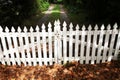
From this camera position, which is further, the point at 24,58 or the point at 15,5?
the point at 15,5

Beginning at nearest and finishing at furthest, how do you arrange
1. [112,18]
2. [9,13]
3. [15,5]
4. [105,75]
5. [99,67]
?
[105,75] → [99,67] → [112,18] → [9,13] → [15,5]

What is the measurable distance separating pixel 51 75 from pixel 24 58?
114cm

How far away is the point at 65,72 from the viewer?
4.79 metres

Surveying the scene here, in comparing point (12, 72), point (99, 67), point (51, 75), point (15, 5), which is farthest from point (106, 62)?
point (15, 5)

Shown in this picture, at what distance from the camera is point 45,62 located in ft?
17.0

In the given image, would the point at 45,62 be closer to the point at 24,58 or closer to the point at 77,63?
the point at 24,58

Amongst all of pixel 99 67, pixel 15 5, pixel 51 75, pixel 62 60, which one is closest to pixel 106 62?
pixel 99 67

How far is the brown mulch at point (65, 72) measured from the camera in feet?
15.0

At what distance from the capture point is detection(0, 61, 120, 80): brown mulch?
4.57m

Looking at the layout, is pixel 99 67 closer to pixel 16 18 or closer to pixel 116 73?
pixel 116 73

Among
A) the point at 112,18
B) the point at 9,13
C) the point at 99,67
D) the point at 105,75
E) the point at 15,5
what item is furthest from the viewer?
the point at 15,5

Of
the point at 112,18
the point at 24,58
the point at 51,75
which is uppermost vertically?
the point at 112,18

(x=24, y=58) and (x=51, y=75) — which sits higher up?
(x=24, y=58)

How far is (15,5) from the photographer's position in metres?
9.21
